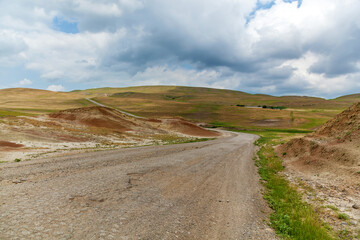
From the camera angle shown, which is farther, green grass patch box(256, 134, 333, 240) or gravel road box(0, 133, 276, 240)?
green grass patch box(256, 134, 333, 240)

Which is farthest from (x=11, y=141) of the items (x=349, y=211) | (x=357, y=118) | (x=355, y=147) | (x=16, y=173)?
(x=357, y=118)

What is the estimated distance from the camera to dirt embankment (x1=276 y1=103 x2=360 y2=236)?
8594mm

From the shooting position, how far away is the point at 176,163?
16531 millimetres

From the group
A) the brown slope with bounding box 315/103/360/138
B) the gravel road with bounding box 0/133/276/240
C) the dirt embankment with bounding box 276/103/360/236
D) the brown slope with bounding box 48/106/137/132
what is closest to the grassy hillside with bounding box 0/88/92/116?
the brown slope with bounding box 48/106/137/132

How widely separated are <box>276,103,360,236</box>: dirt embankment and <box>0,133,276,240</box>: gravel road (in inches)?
118

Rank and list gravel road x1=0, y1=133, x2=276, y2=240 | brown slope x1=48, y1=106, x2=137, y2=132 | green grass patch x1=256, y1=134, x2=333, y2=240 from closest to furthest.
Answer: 1. gravel road x1=0, y1=133, x2=276, y2=240
2. green grass patch x1=256, y1=134, x2=333, y2=240
3. brown slope x1=48, y1=106, x2=137, y2=132

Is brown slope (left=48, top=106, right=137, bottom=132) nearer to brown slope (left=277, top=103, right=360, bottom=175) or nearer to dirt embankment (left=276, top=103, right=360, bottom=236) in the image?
brown slope (left=277, top=103, right=360, bottom=175)

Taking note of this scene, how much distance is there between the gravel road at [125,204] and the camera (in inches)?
239

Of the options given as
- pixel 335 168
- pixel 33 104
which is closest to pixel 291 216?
pixel 335 168

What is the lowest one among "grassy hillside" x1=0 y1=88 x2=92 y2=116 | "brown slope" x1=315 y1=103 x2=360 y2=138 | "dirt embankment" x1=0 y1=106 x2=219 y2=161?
"dirt embankment" x1=0 y1=106 x2=219 y2=161

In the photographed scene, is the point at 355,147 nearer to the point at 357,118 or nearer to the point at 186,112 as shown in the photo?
the point at 357,118

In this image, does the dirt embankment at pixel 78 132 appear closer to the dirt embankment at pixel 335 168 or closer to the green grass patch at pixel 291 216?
the green grass patch at pixel 291 216

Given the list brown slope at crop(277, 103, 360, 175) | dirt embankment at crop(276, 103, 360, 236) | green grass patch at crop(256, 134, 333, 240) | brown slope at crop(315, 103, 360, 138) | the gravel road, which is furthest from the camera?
brown slope at crop(315, 103, 360, 138)

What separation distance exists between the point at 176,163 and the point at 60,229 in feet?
36.6
